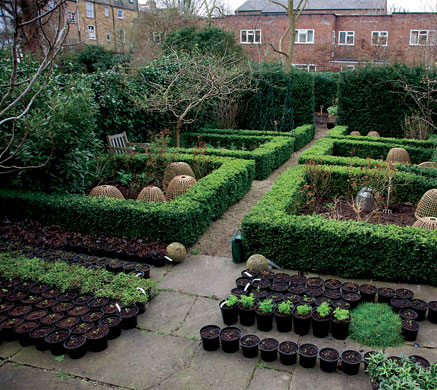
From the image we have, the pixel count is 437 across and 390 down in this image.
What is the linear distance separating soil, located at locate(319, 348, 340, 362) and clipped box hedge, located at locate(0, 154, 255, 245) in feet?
10.2

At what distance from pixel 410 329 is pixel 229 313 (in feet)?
6.48

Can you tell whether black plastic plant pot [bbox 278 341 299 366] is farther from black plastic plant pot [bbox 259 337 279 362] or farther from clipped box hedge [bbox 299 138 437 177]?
clipped box hedge [bbox 299 138 437 177]

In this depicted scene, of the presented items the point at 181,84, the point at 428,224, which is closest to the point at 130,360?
the point at 428,224

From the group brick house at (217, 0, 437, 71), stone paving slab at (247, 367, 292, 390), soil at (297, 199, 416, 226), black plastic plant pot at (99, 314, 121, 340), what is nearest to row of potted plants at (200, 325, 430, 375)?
stone paving slab at (247, 367, 292, 390)

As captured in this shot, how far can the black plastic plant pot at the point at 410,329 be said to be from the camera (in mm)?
3975

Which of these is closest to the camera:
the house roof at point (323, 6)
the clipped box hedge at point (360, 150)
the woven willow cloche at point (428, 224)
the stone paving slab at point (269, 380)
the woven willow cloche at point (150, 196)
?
the stone paving slab at point (269, 380)

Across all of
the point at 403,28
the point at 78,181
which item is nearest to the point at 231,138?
the point at 78,181

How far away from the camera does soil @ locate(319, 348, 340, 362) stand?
3627mm

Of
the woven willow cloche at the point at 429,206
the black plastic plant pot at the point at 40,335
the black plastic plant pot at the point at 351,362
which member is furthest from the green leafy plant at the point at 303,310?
the woven willow cloche at the point at 429,206

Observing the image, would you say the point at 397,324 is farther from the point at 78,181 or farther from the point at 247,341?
the point at 78,181

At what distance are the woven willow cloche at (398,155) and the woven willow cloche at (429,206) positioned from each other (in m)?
4.06

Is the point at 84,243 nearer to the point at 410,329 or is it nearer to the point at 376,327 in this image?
the point at 376,327

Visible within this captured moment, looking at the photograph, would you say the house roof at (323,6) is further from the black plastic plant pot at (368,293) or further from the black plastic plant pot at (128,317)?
the black plastic plant pot at (128,317)

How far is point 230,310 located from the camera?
4.36 metres
